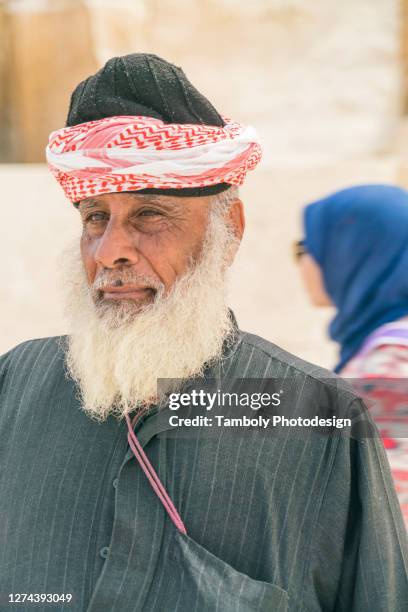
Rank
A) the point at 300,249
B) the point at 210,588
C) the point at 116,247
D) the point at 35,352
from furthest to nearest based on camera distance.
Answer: the point at 300,249 < the point at 35,352 < the point at 116,247 < the point at 210,588

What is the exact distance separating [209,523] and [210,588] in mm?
152

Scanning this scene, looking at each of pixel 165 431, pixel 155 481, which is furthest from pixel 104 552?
pixel 165 431

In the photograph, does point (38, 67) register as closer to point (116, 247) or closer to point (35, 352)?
point (35, 352)

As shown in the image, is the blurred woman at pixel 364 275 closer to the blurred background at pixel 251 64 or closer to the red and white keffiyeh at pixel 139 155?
the red and white keffiyeh at pixel 139 155

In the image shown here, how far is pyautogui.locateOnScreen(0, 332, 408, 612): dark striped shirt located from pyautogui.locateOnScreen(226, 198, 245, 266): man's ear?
0.44m

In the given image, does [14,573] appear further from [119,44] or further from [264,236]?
[119,44]

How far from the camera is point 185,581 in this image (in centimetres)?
198

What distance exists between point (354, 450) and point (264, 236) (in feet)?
17.5

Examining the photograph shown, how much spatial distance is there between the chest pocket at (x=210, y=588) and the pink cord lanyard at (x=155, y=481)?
39 mm

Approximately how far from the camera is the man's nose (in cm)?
220

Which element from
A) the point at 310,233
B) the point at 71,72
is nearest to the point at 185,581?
the point at 310,233

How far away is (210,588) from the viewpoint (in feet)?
6.40

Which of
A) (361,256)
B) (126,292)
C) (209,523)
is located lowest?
(209,523)

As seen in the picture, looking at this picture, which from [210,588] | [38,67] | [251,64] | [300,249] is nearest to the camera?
[210,588]
